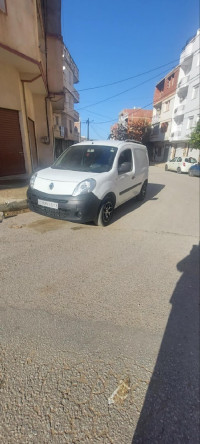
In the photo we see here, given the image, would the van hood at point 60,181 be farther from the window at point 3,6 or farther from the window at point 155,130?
the window at point 155,130

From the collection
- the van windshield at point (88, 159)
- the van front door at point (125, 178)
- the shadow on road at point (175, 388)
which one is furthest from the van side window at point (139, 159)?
the shadow on road at point (175, 388)

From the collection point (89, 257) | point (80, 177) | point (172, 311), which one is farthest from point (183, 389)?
point (80, 177)

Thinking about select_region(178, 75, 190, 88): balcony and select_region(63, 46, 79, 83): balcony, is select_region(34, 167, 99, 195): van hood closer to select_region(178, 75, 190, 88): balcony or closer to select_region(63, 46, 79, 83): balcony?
select_region(63, 46, 79, 83): balcony

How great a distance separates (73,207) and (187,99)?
27727 mm

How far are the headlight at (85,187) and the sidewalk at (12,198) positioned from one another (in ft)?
6.36

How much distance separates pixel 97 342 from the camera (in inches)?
73.4

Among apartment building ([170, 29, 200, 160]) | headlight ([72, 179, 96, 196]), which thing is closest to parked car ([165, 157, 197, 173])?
apartment building ([170, 29, 200, 160])

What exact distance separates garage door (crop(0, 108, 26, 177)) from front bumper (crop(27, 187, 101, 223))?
13.8ft

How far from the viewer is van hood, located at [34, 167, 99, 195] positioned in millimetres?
3889

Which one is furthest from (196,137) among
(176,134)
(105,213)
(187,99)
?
(105,213)

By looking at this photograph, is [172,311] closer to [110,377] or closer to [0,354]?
[110,377]

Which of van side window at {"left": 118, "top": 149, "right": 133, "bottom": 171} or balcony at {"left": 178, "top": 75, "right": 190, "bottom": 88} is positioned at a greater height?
balcony at {"left": 178, "top": 75, "right": 190, "bottom": 88}

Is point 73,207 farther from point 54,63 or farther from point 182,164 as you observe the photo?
point 182,164

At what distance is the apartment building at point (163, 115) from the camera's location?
28562mm
